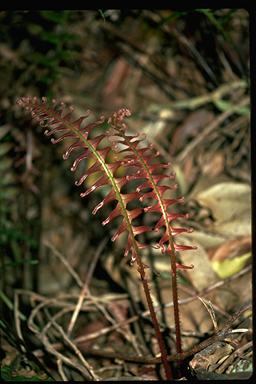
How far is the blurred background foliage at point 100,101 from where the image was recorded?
91.5 inches

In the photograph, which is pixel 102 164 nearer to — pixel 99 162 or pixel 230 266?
pixel 99 162

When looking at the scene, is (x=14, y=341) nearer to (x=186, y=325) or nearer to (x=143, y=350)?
(x=143, y=350)

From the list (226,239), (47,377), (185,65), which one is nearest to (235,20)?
(185,65)

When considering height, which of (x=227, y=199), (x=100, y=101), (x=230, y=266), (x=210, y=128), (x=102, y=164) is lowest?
(x=230, y=266)

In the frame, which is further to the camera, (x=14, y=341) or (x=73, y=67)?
(x=73, y=67)

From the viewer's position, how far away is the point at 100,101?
110 inches

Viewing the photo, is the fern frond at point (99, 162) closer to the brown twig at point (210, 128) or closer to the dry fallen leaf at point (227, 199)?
the dry fallen leaf at point (227, 199)

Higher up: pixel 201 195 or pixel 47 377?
pixel 201 195

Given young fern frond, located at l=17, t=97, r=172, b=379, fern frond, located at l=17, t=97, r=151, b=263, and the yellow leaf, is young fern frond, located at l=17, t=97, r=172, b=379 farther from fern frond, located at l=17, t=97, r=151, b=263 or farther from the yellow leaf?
the yellow leaf

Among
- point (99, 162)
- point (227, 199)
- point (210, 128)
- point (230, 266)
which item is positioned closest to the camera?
Result: point (99, 162)

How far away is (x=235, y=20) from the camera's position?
244 centimetres

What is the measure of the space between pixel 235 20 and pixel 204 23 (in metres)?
0.17

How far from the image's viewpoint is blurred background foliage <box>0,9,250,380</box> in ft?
7.63

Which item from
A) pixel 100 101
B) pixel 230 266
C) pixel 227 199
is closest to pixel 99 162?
pixel 230 266
